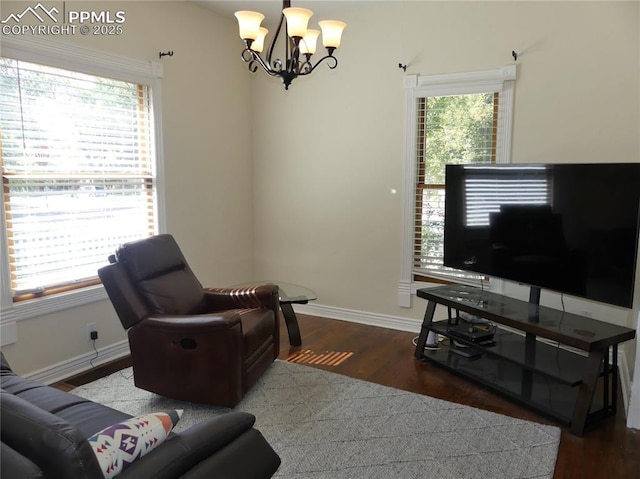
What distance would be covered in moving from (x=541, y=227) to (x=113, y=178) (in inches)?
120

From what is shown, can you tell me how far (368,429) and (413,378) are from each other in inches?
31.1

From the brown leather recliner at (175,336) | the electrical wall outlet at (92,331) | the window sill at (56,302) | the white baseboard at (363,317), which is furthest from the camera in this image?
the white baseboard at (363,317)

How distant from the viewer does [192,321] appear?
2.79 meters

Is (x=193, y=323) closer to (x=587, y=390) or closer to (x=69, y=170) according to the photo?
(x=69, y=170)

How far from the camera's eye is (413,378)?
3422 millimetres

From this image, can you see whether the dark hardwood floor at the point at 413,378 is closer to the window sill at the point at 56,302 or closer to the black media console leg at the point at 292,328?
the black media console leg at the point at 292,328

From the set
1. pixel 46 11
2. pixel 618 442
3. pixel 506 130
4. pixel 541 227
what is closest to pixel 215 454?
pixel 618 442

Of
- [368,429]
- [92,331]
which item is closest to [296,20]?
[368,429]

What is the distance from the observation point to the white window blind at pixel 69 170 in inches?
121

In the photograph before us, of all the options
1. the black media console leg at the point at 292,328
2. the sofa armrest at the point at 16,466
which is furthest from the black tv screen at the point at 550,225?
the sofa armrest at the point at 16,466

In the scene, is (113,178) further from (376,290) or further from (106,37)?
(376,290)

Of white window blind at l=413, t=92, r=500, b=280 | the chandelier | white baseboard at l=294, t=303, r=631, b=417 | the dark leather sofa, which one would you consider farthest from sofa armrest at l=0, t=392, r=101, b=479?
white baseboard at l=294, t=303, r=631, b=417

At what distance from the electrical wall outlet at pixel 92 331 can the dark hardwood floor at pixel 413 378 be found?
24 cm

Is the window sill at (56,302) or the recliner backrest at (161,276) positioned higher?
the recliner backrest at (161,276)
